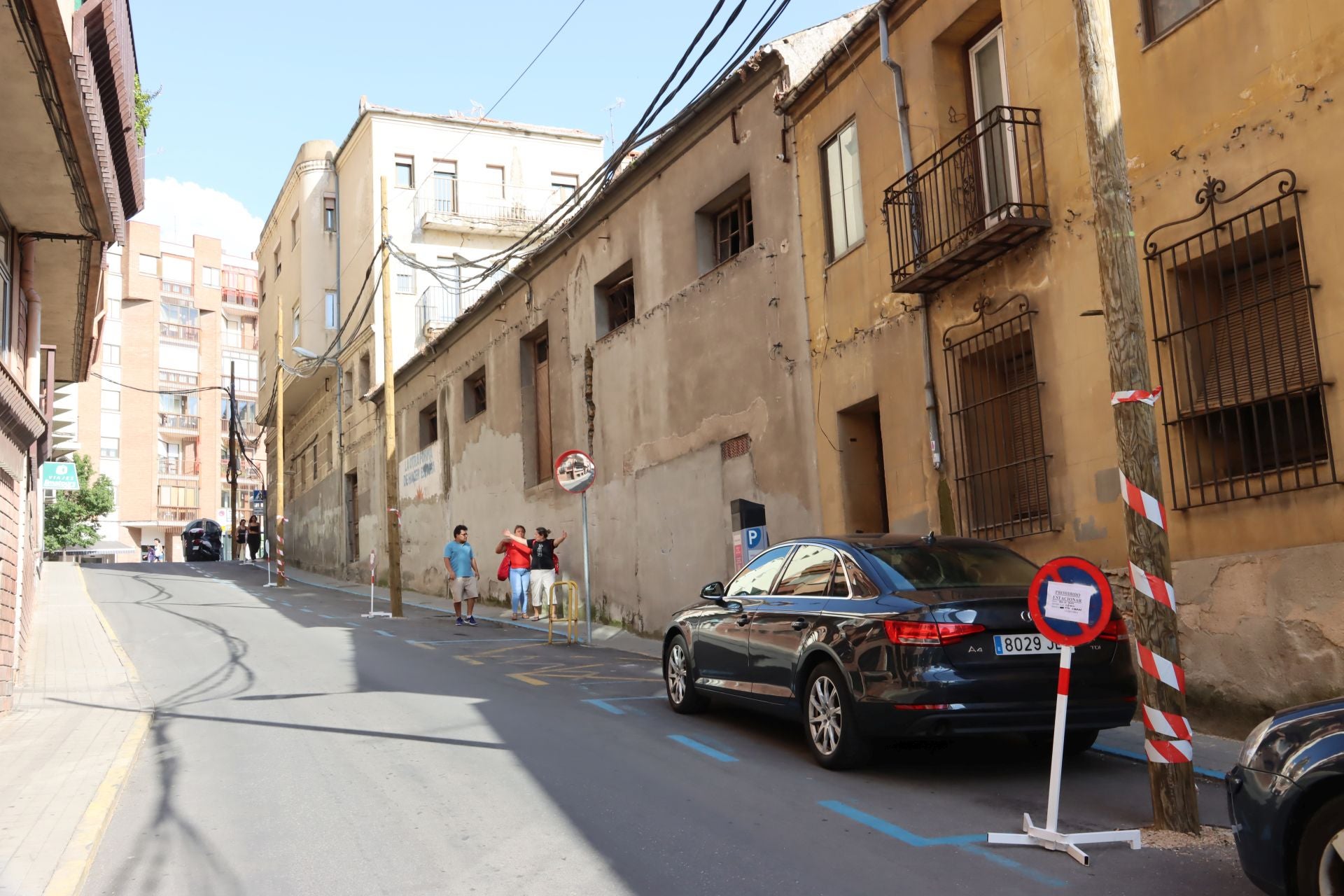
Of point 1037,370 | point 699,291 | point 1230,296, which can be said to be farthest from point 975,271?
point 699,291

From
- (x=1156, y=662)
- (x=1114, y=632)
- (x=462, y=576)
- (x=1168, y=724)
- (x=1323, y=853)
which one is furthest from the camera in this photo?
(x=462, y=576)

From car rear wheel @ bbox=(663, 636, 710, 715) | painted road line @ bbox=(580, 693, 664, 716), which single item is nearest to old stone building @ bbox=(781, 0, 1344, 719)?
car rear wheel @ bbox=(663, 636, 710, 715)

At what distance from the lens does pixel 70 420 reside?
37.1 m

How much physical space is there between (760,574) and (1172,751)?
12.7 ft

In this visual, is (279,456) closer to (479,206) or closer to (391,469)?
(479,206)

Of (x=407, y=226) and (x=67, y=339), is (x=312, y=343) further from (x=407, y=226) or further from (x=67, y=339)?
(x=67, y=339)

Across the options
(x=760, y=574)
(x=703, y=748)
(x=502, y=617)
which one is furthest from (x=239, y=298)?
(x=703, y=748)

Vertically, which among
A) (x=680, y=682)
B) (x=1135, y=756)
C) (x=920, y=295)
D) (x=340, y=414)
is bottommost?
(x=1135, y=756)

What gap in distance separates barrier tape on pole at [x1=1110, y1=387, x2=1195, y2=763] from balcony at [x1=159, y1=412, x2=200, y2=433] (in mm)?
89810

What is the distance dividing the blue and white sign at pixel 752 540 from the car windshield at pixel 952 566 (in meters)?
5.71

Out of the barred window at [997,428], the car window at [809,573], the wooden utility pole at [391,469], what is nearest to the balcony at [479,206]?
the wooden utility pole at [391,469]

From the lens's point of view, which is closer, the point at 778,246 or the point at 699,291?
the point at 778,246

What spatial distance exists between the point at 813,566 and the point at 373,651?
856 cm

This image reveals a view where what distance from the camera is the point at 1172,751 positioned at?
5.75m
